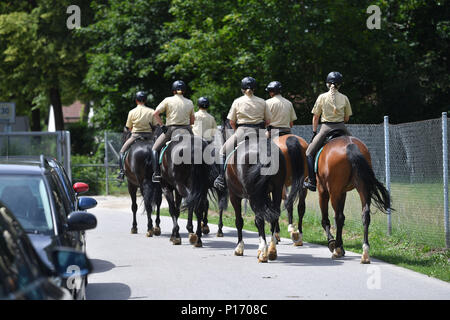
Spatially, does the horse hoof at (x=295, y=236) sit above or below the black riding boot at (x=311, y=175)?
below

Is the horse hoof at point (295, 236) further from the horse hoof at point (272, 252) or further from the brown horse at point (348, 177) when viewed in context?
the horse hoof at point (272, 252)

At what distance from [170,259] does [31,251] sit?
263 inches

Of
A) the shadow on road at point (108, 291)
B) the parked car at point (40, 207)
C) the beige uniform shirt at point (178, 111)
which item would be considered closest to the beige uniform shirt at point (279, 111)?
the beige uniform shirt at point (178, 111)

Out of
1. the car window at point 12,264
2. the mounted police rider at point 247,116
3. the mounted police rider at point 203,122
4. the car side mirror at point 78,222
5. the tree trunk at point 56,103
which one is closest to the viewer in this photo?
the car window at point 12,264

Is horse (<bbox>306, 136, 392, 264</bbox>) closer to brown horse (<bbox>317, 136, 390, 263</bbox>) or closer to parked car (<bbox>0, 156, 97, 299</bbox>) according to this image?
brown horse (<bbox>317, 136, 390, 263</bbox>)

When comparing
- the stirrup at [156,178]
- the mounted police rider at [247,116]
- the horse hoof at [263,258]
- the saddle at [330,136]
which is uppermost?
the mounted police rider at [247,116]

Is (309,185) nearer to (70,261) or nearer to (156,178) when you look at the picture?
(156,178)

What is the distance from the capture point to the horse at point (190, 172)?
498 inches

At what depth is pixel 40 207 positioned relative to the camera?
6996mm

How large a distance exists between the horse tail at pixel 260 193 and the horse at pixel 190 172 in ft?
6.73

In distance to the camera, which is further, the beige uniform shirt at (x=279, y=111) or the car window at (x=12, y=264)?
the beige uniform shirt at (x=279, y=111)

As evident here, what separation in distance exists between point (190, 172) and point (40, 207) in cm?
596

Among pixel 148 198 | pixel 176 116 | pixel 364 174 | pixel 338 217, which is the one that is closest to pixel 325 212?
pixel 338 217

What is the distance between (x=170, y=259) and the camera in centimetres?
1122
